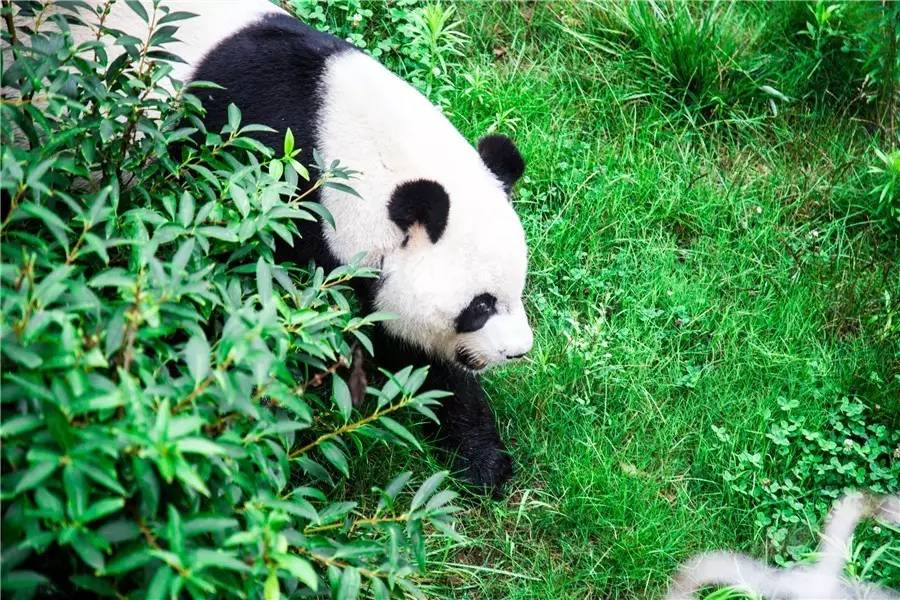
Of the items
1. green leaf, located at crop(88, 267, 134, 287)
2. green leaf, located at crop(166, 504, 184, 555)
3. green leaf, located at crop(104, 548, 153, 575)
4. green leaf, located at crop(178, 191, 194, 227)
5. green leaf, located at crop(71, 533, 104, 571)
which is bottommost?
green leaf, located at crop(104, 548, 153, 575)

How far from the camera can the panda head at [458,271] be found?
10.0 ft

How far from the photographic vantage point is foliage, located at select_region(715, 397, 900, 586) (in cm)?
330

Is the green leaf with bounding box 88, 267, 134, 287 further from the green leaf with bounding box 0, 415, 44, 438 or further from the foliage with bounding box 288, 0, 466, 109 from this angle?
the foliage with bounding box 288, 0, 466, 109

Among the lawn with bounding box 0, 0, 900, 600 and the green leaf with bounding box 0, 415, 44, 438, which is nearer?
the green leaf with bounding box 0, 415, 44, 438

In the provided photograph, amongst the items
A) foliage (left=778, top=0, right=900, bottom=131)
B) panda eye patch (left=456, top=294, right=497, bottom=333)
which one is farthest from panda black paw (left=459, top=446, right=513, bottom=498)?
foliage (left=778, top=0, right=900, bottom=131)

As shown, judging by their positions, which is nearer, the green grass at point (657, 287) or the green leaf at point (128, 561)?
the green leaf at point (128, 561)

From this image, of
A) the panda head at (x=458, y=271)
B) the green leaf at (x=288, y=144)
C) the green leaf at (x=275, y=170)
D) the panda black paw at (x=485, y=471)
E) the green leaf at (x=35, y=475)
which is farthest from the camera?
the panda black paw at (x=485, y=471)

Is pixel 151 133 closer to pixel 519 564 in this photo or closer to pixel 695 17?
pixel 519 564

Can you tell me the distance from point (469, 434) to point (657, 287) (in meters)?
1.09

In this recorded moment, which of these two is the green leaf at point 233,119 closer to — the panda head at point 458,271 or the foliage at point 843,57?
the panda head at point 458,271

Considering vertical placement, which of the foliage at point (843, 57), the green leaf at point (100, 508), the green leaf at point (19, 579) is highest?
the foliage at point (843, 57)

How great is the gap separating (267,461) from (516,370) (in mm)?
1693

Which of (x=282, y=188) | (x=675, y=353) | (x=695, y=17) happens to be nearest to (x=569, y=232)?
(x=675, y=353)

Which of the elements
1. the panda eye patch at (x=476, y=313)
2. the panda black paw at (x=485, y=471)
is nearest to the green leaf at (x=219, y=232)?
the panda eye patch at (x=476, y=313)
